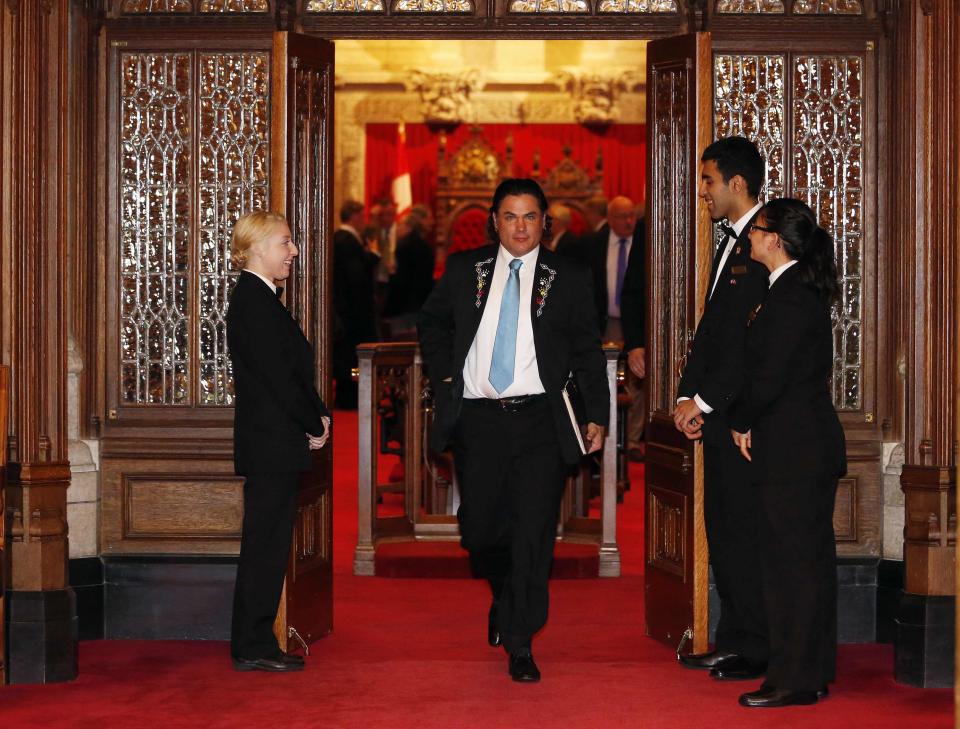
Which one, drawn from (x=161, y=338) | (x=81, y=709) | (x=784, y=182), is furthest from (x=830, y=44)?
(x=81, y=709)

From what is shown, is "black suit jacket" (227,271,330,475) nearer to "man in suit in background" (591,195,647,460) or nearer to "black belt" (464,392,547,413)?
"black belt" (464,392,547,413)

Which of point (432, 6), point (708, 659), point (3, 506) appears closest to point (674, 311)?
point (708, 659)

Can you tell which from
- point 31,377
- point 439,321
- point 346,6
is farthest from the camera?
point 346,6

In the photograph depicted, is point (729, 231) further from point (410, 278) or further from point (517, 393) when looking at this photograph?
point (410, 278)

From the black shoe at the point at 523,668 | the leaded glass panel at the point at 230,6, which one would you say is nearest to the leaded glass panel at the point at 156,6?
the leaded glass panel at the point at 230,6

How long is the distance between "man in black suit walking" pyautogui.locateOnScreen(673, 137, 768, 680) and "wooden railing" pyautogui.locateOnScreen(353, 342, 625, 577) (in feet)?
6.01

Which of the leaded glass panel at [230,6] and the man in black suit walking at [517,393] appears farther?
the leaded glass panel at [230,6]

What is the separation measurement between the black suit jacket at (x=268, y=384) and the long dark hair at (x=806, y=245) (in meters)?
1.63

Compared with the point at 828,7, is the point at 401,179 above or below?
above

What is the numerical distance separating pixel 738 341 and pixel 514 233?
83 cm

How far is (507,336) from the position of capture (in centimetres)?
534

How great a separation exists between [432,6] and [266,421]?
6.02 ft

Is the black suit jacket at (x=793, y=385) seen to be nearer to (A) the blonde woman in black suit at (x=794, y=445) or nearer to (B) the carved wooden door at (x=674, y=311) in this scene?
(A) the blonde woman in black suit at (x=794, y=445)

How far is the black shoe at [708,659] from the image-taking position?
5.42 metres
